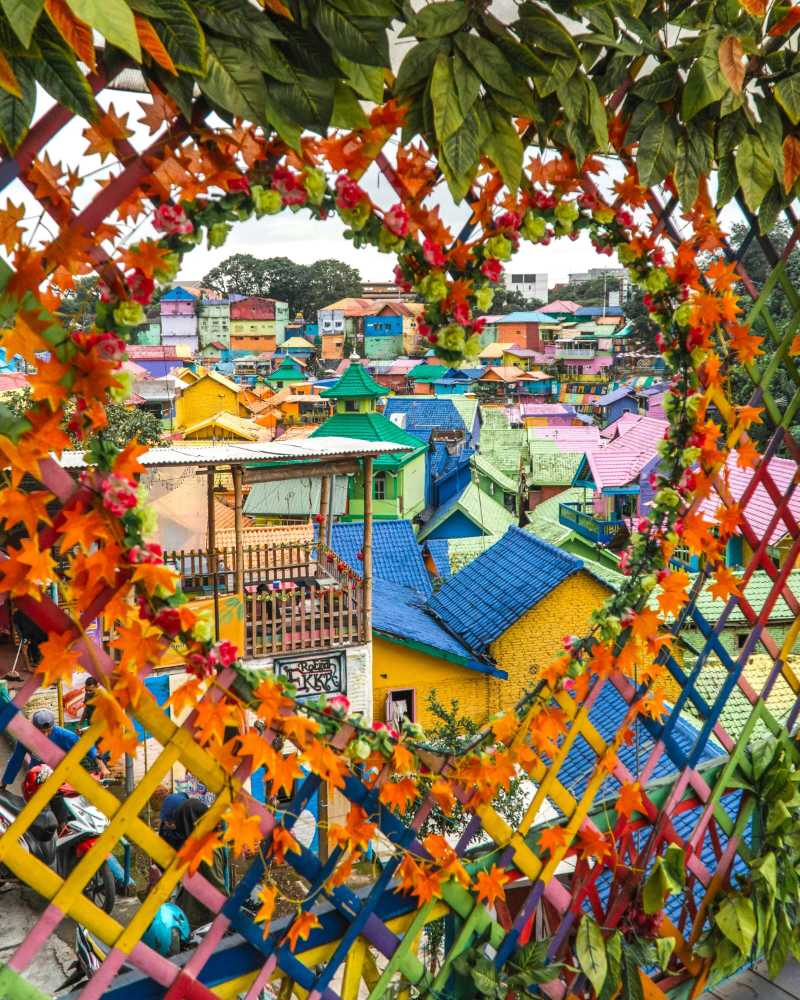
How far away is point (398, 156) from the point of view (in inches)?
62.9

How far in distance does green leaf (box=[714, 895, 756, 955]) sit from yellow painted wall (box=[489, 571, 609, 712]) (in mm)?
6870

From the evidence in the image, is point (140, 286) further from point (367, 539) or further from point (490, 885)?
point (367, 539)

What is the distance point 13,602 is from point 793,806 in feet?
6.25

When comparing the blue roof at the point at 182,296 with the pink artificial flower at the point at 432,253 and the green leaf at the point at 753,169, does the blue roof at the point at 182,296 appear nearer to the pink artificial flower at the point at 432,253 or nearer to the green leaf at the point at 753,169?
the green leaf at the point at 753,169

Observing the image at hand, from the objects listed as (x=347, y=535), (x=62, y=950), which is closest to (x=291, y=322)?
(x=347, y=535)

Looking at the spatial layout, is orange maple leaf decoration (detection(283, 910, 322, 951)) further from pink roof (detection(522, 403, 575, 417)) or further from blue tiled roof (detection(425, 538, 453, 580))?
pink roof (detection(522, 403, 575, 417))

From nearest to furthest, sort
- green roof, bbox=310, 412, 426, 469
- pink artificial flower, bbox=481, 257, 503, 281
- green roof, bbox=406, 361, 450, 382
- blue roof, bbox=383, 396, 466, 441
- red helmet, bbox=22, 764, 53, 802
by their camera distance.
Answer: pink artificial flower, bbox=481, 257, 503, 281, red helmet, bbox=22, 764, 53, 802, green roof, bbox=310, 412, 426, 469, blue roof, bbox=383, 396, 466, 441, green roof, bbox=406, 361, 450, 382

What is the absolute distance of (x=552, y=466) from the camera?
20562 mm

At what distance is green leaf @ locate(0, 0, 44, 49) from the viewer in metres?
1.11

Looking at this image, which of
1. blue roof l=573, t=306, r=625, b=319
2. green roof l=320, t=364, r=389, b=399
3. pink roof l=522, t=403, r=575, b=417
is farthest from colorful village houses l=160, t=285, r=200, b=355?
green roof l=320, t=364, r=389, b=399

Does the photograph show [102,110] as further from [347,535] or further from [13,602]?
[347,535]

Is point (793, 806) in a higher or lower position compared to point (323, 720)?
lower

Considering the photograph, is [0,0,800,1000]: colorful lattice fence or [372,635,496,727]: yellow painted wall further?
[372,635,496,727]: yellow painted wall

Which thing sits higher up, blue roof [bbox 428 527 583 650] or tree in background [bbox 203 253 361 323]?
tree in background [bbox 203 253 361 323]
